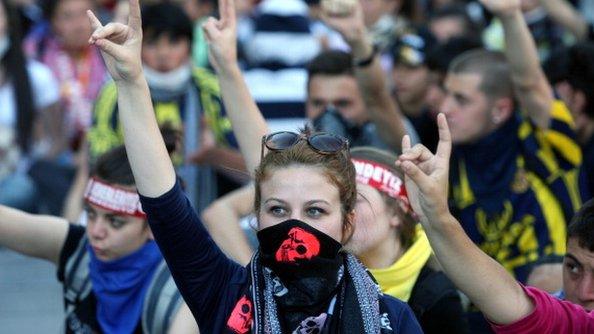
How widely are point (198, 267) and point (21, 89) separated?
5.06 meters

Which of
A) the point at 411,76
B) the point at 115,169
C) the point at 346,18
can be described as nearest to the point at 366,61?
the point at 346,18

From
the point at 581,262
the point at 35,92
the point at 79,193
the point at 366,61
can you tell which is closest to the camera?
the point at 581,262

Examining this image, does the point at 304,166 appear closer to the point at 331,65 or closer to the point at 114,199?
the point at 114,199

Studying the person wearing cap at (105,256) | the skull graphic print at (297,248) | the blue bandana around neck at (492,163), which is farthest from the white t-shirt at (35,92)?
the skull graphic print at (297,248)

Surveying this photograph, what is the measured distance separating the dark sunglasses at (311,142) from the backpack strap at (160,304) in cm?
96

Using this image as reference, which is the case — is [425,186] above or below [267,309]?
above

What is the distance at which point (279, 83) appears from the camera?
8.45 meters

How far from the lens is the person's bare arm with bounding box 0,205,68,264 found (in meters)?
4.64

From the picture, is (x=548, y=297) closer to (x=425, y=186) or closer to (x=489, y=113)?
(x=425, y=186)

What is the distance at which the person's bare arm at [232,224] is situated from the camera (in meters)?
5.33

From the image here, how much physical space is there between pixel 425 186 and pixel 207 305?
69cm

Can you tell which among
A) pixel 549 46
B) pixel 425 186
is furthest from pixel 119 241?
pixel 549 46

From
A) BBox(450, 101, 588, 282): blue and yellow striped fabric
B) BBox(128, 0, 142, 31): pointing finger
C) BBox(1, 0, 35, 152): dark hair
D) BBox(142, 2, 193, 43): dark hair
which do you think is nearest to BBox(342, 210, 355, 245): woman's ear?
BBox(128, 0, 142, 31): pointing finger

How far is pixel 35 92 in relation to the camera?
8.53 meters
